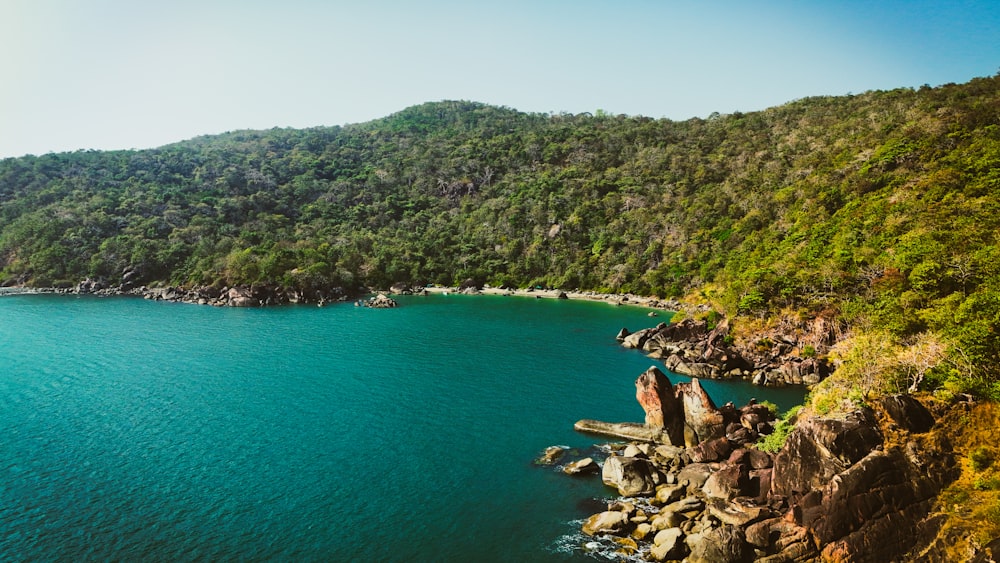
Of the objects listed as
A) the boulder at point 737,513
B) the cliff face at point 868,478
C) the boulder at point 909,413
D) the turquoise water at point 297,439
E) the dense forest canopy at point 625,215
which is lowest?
the turquoise water at point 297,439

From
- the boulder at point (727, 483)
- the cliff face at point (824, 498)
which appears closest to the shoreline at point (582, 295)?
the boulder at point (727, 483)

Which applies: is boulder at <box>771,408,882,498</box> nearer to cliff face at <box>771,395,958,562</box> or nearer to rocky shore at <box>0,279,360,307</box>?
cliff face at <box>771,395,958,562</box>

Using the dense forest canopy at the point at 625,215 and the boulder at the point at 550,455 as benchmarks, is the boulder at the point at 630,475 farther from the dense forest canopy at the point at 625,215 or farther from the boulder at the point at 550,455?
the dense forest canopy at the point at 625,215

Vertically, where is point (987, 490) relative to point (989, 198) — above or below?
below

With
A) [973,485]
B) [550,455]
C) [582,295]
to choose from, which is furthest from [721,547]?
[582,295]

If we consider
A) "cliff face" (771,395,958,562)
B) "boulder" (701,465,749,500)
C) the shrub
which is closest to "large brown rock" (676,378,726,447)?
"boulder" (701,465,749,500)

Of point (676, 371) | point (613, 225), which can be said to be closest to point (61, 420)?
point (676, 371)

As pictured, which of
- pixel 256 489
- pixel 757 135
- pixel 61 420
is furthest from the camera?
pixel 757 135

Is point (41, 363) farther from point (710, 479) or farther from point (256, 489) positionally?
point (710, 479)
